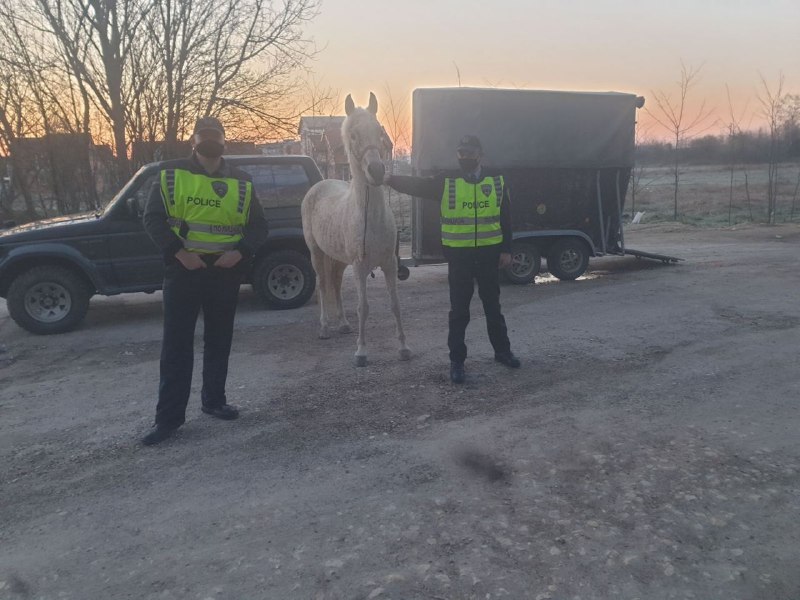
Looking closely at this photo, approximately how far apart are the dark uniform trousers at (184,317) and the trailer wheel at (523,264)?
672cm

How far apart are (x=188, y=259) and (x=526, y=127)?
7726 millimetres

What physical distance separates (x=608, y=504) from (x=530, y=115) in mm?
8468

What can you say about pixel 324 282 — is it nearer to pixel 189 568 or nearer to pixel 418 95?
pixel 418 95

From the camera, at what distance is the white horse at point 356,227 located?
5.61 meters

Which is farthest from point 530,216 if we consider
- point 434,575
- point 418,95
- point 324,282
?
point 434,575

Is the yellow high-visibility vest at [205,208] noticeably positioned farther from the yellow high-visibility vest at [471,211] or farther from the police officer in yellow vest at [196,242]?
the yellow high-visibility vest at [471,211]

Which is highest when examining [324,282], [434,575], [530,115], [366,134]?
[530,115]

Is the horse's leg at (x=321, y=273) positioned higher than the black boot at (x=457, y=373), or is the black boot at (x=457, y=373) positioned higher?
the horse's leg at (x=321, y=273)

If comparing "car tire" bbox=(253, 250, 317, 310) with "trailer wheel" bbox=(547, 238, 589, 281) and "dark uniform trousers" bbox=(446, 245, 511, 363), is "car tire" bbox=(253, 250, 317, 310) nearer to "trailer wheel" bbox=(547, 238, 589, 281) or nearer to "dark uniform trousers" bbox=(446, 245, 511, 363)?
"dark uniform trousers" bbox=(446, 245, 511, 363)

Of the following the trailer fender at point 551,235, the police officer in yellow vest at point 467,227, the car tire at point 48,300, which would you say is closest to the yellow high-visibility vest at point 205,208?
the police officer in yellow vest at point 467,227

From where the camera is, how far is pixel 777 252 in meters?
13.3

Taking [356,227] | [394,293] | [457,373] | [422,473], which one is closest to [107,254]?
[356,227]

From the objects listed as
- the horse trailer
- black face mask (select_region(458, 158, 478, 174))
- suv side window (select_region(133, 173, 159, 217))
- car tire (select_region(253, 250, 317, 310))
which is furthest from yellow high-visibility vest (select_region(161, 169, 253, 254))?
the horse trailer

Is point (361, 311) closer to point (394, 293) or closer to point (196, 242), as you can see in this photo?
point (394, 293)
